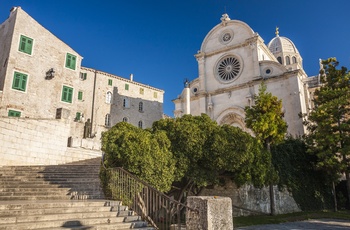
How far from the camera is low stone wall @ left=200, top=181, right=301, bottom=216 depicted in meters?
14.6

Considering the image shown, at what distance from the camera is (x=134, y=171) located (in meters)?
9.31

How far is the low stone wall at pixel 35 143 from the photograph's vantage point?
13664mm

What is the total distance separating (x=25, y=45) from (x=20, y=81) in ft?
9.57

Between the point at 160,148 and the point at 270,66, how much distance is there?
73.1 feet

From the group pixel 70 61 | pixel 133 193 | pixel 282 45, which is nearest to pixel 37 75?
pixel 70 61

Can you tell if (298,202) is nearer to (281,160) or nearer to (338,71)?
(281,160)

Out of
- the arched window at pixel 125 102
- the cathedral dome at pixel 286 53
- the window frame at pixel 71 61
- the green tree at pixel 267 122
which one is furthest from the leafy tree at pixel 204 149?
the cathedral dome at pixel 286 53

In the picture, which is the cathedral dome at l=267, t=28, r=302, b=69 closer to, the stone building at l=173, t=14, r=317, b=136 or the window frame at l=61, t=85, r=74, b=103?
the stone building at l=173, t=14, r=317, b=136

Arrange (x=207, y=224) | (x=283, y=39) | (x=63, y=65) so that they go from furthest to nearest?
(x=283, y=39) < (x=63, y=65) < (x=207, y=224)

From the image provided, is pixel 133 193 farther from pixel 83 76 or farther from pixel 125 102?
pixel 125 102

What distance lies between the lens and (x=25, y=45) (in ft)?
64.2

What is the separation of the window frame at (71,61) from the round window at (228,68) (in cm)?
1741

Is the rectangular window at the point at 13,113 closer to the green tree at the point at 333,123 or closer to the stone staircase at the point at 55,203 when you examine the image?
the stone staircase at the point at 55,203

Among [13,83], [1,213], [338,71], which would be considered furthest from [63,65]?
[338,71]
